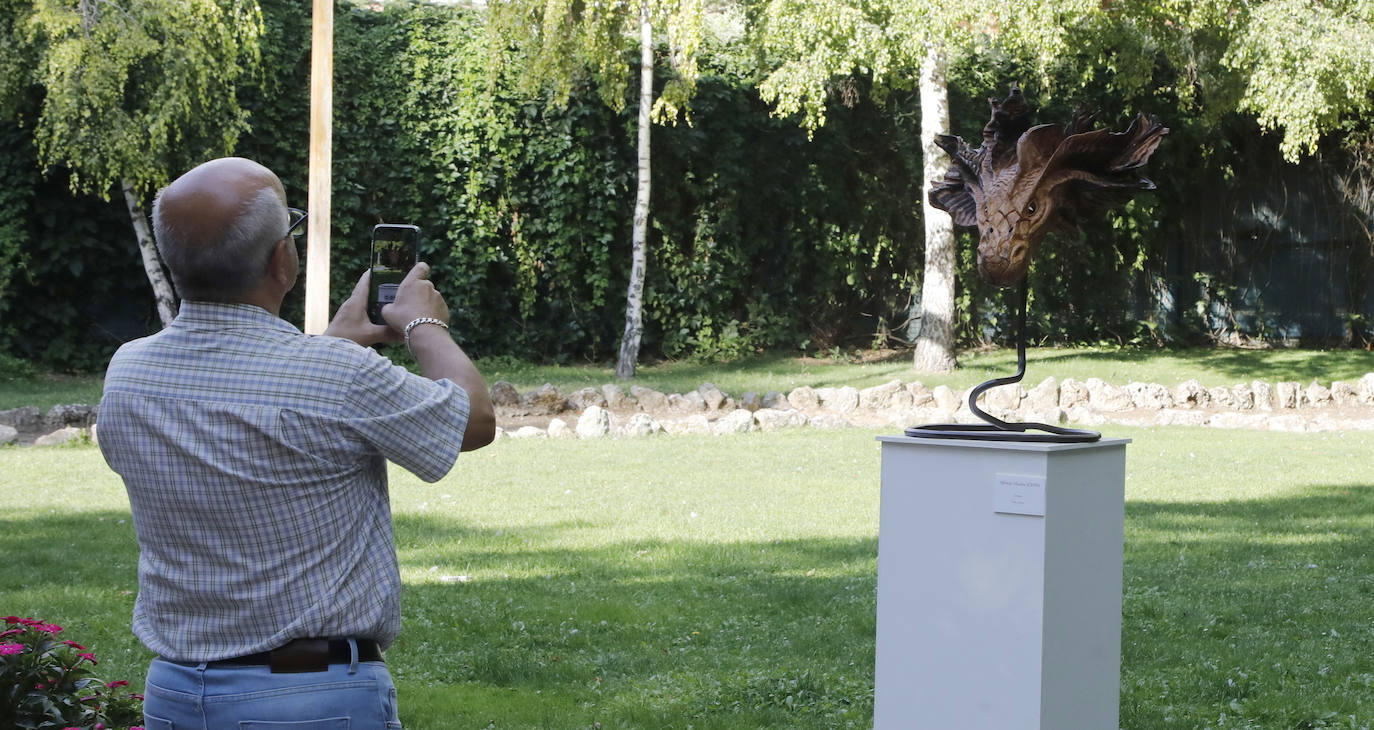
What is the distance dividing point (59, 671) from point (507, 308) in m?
13.2

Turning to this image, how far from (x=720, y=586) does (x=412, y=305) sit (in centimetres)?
381

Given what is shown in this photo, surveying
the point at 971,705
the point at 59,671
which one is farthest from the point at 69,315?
the point at 971,705

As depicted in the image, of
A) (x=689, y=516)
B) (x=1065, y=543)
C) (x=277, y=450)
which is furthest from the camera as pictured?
(x=689, y=516)

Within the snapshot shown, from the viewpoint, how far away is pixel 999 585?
340 centimetres

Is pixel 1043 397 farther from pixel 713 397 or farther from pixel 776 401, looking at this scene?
pixel 713 397

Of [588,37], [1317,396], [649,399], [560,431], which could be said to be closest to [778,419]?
[649,399]

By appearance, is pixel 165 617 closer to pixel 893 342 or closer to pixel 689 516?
pixel 689 516

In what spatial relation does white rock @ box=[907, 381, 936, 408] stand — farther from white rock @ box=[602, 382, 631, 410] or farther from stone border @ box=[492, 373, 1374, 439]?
white rock @ box=[602, 382, 631, 410]

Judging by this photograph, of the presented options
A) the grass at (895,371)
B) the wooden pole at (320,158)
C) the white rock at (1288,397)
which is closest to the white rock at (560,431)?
the grass at (895,371)

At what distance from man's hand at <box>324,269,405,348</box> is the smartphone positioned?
43mm

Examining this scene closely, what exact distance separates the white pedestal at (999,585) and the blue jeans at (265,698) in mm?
2028

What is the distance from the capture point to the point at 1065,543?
3389mm

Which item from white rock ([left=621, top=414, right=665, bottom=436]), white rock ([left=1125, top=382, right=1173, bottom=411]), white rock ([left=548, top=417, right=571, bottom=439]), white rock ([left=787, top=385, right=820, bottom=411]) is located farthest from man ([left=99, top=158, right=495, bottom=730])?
white rock ([left=1125, top=382, right=1173, bottom=411])

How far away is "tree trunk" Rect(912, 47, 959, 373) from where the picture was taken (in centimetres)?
1366
